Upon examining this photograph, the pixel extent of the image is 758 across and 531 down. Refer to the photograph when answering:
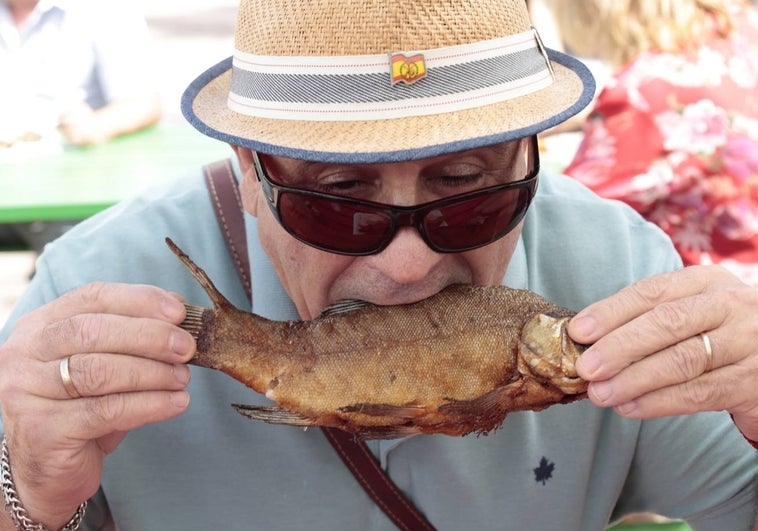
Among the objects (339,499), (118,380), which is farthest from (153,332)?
(339,499)

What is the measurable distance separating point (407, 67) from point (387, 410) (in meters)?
0.64

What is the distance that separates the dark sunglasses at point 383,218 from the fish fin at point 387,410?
0.29 meters

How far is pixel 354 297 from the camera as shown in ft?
6.73

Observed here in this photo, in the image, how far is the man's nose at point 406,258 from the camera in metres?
1.92

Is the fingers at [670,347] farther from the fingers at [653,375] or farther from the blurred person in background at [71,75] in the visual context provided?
the blurred person in background at [71,75]

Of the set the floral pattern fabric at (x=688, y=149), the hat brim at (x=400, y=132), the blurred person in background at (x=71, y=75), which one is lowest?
the blurred person in background at (x=71, y=75)

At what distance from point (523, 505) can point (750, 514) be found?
0.55 m

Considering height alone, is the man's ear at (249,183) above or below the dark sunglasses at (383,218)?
below

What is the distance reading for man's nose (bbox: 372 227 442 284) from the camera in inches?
75.5

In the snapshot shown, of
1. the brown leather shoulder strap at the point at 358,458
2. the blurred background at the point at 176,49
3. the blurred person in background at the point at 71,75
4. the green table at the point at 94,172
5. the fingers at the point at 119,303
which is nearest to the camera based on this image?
the fingers at the point at 119,303

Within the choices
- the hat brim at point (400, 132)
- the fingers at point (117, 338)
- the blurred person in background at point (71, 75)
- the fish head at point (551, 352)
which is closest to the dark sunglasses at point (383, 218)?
the hat brim at point (400, 132)

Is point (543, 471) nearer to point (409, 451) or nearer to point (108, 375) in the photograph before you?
point (409, 451)

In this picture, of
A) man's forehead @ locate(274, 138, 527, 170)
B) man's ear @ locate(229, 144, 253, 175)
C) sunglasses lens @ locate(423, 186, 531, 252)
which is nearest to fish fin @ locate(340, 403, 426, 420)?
sunglasses lens @ locate(423, 186, 531, 252)

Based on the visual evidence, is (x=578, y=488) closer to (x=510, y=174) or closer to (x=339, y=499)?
(x=339, y=499)
